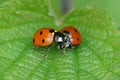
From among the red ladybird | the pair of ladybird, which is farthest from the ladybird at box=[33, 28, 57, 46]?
the red ladybird

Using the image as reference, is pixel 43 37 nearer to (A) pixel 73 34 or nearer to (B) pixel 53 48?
(B) pixel 53 48

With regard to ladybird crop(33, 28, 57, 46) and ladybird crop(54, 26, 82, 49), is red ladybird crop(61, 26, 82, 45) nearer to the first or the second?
ladybird crop(54, 26, 82, 49)

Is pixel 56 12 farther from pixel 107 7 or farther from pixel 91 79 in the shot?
pixel 91 79

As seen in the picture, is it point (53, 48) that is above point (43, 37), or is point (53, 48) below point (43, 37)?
below

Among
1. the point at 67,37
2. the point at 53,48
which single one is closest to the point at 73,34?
the point at 67,37

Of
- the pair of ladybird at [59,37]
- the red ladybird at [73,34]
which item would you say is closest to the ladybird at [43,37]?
the pair of ladybird at [59,37]

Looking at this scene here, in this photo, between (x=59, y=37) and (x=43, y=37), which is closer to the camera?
(x=43, y=37)

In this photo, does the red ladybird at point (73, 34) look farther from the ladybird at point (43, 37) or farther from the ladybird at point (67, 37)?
the ladybird at point (43, 37)

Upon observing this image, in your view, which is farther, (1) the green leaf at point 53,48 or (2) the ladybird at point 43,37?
(2) the ladybird at point 43,37
